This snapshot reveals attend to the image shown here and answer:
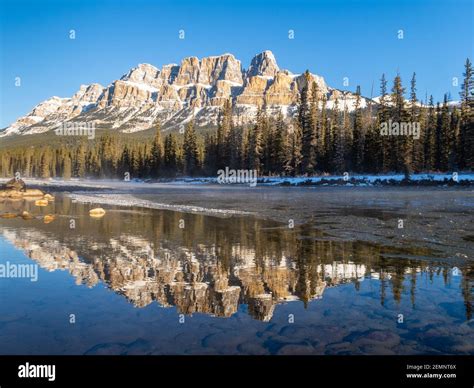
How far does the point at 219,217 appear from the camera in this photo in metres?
19.1

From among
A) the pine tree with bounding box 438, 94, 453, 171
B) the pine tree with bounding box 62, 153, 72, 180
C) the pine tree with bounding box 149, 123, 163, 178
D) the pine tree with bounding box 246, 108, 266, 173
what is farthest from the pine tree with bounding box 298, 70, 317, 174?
the pine tree with bounding box 62, 153, 72, 180

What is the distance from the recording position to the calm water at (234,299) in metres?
4.92

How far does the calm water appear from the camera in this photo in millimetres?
4922

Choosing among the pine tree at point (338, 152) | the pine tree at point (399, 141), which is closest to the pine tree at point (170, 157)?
the pine tree at point (338, 152)

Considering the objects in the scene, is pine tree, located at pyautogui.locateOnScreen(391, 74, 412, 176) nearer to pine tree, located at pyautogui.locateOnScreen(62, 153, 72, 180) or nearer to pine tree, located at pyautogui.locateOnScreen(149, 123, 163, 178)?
pine tree, located at pyautogui.locateOnScreen(149, 123, 163, 178)

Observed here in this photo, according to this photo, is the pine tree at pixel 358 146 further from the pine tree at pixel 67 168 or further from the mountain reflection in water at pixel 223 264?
the pine tree at pixel 67 168

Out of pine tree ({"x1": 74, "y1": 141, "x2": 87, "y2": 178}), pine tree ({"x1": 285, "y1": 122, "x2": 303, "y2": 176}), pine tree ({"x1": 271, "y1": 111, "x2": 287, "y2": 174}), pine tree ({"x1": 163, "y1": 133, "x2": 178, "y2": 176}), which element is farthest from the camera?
pine tree ({"x1": 74, "y1": 141, "x2": 87, "y2": 178})

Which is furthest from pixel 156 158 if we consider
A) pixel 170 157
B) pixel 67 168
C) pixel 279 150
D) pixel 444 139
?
pixel 444 139

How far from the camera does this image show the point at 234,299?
22.0ft

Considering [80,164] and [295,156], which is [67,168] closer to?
[80,164]

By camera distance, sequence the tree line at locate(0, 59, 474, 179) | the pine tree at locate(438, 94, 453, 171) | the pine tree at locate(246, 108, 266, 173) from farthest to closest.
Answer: the pine tree at locate(246, 108, 266, 173), the pine tree at locate(438, 94, 453, 171), the tree line at locate(0, 59, 474, 179)
